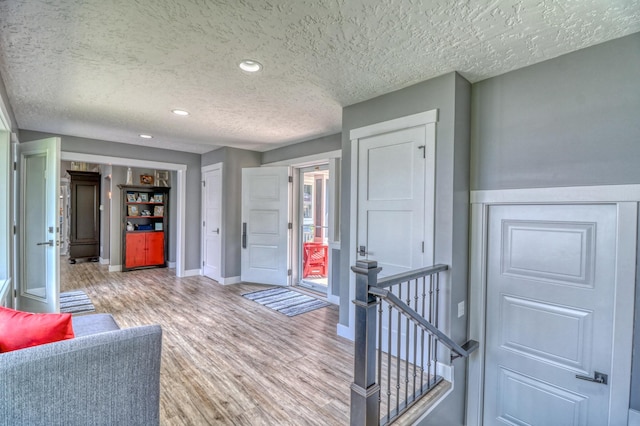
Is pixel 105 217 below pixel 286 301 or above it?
above

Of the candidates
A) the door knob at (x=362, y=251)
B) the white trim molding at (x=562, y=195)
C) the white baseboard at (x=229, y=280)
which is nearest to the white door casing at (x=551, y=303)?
the white trim molding at (x=562, y=195)

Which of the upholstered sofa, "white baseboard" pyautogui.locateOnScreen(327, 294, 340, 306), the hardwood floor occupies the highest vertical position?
the upholstered sofa

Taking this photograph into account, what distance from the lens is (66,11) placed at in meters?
1.67

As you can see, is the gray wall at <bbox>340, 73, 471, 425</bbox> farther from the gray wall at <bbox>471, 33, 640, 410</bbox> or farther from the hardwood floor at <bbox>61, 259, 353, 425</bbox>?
the hardwood floor at <bbox>61, 259, 353, 425</bbox>

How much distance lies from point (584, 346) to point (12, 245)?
5.27 meters

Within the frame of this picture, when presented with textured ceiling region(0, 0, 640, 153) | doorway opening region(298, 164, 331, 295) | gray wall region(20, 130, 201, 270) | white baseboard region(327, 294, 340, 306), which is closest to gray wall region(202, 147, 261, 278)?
gray wall region(20, 130, 201, 270)

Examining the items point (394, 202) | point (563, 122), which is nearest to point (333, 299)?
point (394, 202)

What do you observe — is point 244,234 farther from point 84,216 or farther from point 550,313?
point 84,216

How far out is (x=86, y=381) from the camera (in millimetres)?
1274

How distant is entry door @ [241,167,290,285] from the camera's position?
16.5 ft

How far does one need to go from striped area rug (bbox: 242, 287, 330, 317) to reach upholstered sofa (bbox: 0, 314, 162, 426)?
8.01 feet

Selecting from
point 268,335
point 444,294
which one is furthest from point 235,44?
point 268,335

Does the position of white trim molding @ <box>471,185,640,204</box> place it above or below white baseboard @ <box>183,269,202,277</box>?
above

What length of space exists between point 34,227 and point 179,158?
8.19ft
